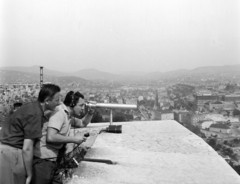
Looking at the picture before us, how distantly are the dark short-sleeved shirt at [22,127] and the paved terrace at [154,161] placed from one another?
79cm

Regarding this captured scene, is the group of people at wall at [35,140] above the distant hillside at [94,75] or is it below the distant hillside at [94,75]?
below

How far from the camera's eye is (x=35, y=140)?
2.21 metres

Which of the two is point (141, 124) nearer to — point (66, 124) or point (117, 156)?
point (117, 156)

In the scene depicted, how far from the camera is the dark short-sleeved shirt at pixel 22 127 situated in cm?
208

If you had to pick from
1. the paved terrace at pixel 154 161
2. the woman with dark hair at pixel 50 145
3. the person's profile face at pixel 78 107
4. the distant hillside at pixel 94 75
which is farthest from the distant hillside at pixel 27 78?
the woman with dark hair at pixel 50 145

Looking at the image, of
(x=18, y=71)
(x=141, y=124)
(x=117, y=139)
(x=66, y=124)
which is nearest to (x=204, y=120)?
(x=141, y=124)

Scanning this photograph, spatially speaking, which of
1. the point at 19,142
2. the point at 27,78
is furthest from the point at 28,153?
the point at 27,78

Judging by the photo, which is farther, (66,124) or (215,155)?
(215,155)

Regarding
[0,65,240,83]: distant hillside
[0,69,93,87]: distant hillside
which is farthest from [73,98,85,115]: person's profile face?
[0,65,240,83]: distant hillside

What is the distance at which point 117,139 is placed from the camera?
15.3ft

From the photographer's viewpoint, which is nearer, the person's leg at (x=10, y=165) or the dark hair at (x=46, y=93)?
the person's leg at (x=10, y=165)

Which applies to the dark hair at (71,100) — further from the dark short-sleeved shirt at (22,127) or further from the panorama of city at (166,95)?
the panorama of city at (166,95)

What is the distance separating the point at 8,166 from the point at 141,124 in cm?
402

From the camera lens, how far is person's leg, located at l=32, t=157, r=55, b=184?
229 cm
